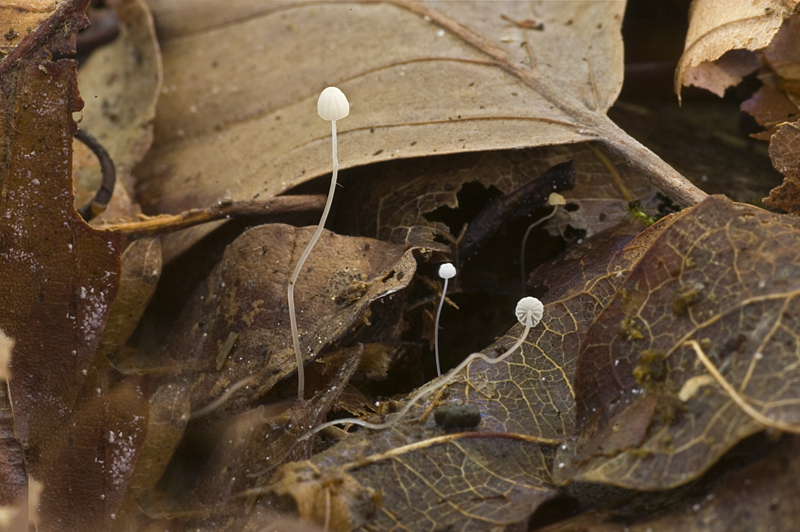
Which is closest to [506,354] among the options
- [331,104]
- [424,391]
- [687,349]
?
[424,391]

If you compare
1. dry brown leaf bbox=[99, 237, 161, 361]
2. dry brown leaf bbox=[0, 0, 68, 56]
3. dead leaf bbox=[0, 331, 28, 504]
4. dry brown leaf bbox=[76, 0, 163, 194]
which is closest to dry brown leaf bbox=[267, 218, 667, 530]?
dead leaf bbox=[0, 331, 28, 504]

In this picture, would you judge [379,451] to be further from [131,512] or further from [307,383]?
[131,512]

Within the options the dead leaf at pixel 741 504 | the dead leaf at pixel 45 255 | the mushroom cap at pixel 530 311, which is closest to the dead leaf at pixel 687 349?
the dead leaf at pixel 741 504

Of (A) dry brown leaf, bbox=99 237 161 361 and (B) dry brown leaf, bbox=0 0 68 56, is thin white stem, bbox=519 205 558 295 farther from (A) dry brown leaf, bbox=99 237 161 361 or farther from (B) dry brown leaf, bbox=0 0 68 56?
(B) dry brown leaf, bbox=0 0 68 56

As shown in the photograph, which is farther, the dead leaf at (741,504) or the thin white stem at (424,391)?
the thin white stem at (424,391)

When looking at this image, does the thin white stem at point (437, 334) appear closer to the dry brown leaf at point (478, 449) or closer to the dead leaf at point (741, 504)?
the dry brown leaf at point (478, 449)

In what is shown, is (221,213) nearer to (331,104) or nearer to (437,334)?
(331,104)
